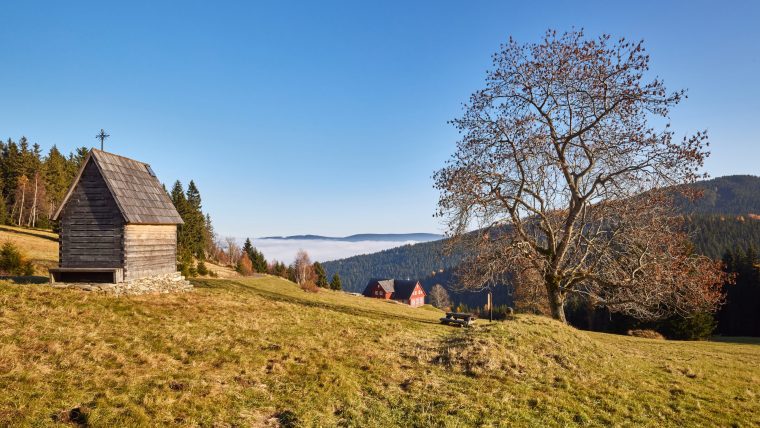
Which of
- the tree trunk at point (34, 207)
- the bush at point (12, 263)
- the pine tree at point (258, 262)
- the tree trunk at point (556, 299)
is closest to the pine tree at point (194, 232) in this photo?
the pine tree at point (258, 262)

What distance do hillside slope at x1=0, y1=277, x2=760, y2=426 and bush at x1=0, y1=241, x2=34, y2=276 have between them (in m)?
16.0

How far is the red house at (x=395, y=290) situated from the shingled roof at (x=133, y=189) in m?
89.6

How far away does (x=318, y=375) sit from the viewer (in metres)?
10.8

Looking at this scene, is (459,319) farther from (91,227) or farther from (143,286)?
(91,227)

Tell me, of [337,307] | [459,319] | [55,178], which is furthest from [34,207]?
[459,319]

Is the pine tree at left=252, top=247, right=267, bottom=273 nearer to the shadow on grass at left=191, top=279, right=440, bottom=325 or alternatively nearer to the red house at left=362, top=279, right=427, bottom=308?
the red house at left=362, top=279, right=427, bottom=308

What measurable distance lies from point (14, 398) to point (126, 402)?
1.95 meters

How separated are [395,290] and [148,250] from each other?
9814cm

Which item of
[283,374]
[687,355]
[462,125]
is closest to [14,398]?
[283,374]

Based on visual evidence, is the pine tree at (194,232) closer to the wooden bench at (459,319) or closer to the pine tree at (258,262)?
the pine tree at (258,262)

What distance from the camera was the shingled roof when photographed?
21.0 m

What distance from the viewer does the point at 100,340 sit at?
11656 millimetres

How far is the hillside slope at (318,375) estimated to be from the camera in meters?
8.04

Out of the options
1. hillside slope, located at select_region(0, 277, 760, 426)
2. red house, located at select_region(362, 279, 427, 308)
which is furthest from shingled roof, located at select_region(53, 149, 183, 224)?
red house, located at select_region(362, 279, 427, 308)
